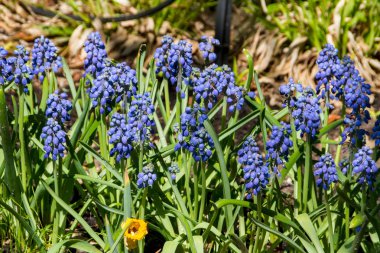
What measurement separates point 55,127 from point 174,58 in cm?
78

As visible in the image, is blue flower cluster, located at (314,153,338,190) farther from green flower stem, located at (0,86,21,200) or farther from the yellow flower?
green flower stem, located at (0,86,21,200)

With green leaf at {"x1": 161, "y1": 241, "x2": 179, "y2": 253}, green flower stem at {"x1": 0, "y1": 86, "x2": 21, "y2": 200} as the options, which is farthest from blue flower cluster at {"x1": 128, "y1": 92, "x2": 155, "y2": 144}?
green flower stem at {"x1": 0, "y1": 86, "x2": 21, "y2": 200}

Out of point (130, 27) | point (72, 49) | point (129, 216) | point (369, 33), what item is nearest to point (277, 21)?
point (369, 33)

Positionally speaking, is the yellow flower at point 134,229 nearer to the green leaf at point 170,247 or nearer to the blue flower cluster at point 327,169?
the green leaf at point 170,247

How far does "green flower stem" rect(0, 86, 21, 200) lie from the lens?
4039mm

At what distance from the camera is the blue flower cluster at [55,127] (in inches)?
151

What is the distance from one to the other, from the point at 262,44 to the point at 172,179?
12.8 feet

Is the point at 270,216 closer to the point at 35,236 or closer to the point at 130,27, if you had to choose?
the point at 35,236

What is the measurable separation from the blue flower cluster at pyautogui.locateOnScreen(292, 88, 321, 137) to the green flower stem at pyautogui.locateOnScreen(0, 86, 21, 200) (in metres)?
1.45

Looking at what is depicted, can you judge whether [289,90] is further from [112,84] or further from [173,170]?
[112,84]

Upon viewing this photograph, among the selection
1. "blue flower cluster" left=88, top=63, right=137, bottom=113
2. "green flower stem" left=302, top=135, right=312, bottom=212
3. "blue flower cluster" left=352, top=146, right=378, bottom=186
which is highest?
"blue flower cluster" left=88, top=63, right=137, bottom=113

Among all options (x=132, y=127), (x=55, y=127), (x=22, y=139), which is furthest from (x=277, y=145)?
(x=22, y=139)

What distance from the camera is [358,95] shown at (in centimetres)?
393

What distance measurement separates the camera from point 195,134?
3.82 m
